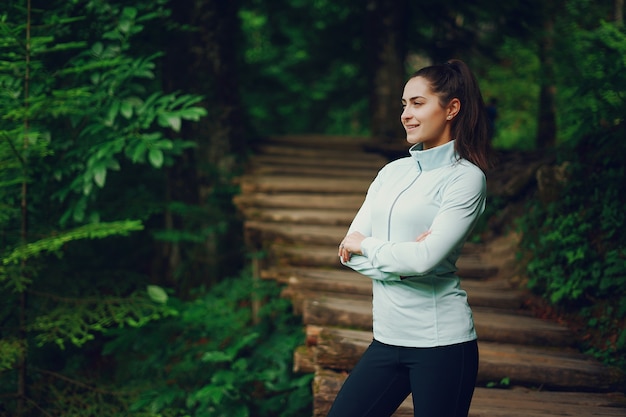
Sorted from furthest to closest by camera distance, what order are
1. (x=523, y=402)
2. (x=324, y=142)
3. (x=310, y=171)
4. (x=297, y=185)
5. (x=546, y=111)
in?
(x=546, y=111), (x=324, y=142), (x=310, y=171), (x=297, y=185), (x=523, y=402)

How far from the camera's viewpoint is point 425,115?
2.40 metres

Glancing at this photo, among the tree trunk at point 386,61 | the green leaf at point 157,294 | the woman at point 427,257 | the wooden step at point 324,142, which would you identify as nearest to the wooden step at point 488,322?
the green leaf at point 157,294

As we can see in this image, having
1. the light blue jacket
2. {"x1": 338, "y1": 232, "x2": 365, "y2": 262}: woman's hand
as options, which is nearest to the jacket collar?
the light blue jacket

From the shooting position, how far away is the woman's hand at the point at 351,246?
8.37 feet

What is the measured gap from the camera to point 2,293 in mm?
4965

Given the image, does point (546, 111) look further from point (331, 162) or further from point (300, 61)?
point (331, 162)

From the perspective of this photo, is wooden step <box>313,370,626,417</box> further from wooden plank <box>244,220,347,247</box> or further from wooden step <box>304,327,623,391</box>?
wooden plank <box>244,220,347,247</box>

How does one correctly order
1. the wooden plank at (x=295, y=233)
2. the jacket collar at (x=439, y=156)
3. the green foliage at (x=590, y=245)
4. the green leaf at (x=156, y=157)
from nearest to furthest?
the jacket collar at (x=439, y=156), the green foliage at (x=590, y=245), the green leaf at (x=156, y=157), the wooden plank at (x=295, y=233)

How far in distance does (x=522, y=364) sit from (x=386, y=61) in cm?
734

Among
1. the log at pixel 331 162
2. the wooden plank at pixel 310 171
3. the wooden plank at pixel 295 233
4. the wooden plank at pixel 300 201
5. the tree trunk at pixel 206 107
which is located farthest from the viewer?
the log at pixel 331 162

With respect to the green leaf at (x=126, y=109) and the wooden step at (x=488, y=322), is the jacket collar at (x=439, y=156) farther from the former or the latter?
the green leaf at (x=126, y=109)

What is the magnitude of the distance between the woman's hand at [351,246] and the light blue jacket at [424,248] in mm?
88

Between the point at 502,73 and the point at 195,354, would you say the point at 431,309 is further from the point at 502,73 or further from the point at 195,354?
the point at 502,73

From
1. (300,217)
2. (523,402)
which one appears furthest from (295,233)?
(523,402)
